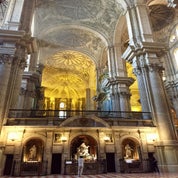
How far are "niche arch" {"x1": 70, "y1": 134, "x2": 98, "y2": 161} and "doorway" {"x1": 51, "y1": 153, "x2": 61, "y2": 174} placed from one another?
0.92 m

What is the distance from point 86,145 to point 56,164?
92.0 inches

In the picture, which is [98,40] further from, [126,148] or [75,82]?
[126,148]

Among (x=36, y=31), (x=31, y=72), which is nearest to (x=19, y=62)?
(x=31, y=72)

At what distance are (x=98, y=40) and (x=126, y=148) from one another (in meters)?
15.9

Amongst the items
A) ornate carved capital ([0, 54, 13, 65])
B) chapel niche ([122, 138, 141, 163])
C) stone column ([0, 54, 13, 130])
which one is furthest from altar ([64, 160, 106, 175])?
ornate carved capital ([0, 54, 13, 65])

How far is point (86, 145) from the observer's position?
11406 mm

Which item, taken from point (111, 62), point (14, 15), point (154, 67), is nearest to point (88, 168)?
point (154, 67)

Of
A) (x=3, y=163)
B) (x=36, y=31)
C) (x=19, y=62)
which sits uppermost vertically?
(x=36, y=31)

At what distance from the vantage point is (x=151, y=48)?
13000mm

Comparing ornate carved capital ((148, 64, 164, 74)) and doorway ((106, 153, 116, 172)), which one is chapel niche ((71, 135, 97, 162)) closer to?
doorway ((106, 153, 116, 172))

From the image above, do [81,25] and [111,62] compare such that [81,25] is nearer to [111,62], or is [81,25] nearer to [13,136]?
[111,62]

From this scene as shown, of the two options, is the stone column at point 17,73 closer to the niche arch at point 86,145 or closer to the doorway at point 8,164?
the doorway at point 8,164

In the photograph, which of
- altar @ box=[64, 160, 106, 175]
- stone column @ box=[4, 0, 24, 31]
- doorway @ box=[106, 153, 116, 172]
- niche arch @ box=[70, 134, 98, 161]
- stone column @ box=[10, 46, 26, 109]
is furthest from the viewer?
stone column @ box=[4, 0, 24, 31]

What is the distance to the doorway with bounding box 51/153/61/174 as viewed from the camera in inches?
391
